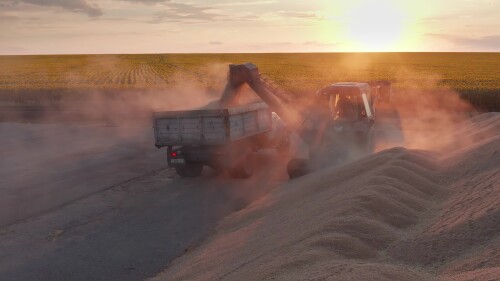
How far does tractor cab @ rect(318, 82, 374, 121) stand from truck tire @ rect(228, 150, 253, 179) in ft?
9.82

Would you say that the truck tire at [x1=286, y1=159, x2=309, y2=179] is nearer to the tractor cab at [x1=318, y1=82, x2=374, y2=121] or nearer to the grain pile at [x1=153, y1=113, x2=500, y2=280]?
the grain pile at [x1=153, y1=113, x2=500, y2=280]

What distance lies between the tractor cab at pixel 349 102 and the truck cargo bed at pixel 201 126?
260 centimetres

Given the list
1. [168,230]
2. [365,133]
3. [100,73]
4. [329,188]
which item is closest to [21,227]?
[168,230]

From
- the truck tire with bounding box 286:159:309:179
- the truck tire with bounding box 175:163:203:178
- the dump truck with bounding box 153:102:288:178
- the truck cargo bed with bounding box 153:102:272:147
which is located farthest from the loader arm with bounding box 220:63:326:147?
the truck tire with bounding box 175:163:203:178

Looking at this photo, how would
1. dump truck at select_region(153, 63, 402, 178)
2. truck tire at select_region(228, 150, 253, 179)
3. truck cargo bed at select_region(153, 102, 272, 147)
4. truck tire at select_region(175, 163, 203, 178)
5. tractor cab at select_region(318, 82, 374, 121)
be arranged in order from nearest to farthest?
1. truck cargo bed at select_region(153, 102, 272, 147)
2. dump truck at select_region(153, 63, 402, 178)
3. truck tire at select_region(228, 150, 253, 179)
4. truck tire at select_region(175, 163, 203, 178)
5. tractor cab at select_region(318, 82, 374, 121)

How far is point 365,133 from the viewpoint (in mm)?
16672

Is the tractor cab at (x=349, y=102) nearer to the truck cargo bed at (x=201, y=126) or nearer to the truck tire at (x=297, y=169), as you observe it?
the truck tire at (x=297, y=169)

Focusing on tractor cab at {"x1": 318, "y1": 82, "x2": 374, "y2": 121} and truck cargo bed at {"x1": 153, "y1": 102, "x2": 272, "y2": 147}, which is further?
tractor cab at {"x1": 318, "y1": 82, "x2": 374, "y2": 121}

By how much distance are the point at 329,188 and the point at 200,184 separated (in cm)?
467

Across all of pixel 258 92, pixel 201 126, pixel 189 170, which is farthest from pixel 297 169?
Result: pixel 258 92

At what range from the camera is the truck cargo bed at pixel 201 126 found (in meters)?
15.4

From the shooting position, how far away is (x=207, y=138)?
1566cm

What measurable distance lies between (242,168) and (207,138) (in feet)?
4.34

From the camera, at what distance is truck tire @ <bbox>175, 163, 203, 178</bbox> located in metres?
16.3
